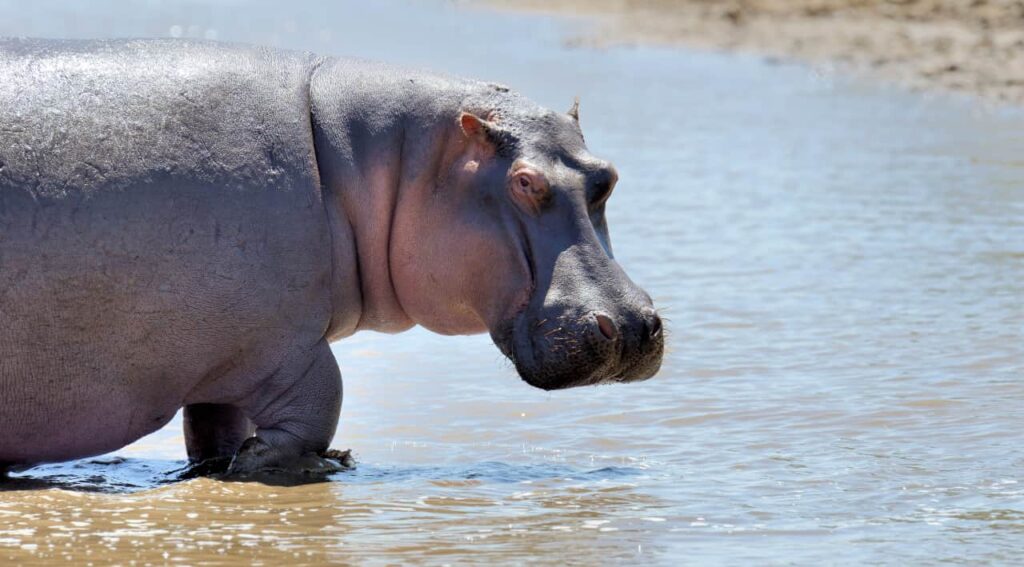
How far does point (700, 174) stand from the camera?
13.7 metres

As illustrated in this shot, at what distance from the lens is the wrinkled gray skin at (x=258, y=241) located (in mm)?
5777

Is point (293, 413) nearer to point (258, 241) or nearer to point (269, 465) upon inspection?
point (269, 465)

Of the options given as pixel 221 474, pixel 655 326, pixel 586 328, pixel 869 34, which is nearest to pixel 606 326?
pixel 586 328

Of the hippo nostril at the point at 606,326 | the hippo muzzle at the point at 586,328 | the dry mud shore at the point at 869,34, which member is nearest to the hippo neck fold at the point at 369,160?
the hippo muzzle at the point at 586,328

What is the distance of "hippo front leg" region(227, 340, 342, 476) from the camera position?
6.04 m

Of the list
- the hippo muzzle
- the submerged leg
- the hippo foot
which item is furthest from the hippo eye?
the submerged leg

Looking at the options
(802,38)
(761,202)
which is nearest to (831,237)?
(761,202)

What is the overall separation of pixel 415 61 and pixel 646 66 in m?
2.96

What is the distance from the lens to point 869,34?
22406mm

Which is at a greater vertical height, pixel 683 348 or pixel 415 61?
pixel 415 61

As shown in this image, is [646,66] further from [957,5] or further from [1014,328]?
[1014,328]

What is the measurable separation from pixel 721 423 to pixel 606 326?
1.56m

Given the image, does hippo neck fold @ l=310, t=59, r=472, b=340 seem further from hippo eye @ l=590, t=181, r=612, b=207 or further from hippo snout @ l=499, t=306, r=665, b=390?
hippo snout @ l=499, t=306, r=665, b=390

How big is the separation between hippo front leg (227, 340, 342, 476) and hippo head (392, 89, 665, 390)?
17.7 inches
